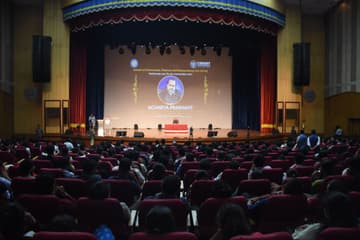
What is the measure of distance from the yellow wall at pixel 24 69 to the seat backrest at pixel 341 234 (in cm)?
1851

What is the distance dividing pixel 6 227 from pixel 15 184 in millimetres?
2325

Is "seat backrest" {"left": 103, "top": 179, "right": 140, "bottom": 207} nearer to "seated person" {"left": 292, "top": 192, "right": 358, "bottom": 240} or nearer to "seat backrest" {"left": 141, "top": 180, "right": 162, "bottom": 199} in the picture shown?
"seat backrest" {"left": 141, "top": 180, "right": 162, "bottom": 199}

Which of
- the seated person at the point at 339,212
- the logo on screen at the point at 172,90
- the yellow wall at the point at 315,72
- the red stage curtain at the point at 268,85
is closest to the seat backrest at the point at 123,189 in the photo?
the seated person at the point at 339,212

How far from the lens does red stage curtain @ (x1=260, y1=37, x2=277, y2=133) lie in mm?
20297

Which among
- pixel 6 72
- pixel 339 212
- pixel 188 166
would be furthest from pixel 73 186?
pixel 6 72

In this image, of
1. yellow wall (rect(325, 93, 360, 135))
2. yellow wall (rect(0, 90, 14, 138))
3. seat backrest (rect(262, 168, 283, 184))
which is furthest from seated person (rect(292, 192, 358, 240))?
yellow wall (rect(0, 90, 14, 138))

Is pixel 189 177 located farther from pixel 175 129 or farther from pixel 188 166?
pixel 175 129

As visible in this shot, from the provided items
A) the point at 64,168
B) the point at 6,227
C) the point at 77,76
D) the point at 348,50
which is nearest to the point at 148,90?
the point at 77,76

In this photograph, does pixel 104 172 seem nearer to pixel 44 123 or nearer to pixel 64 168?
pixel 64 168

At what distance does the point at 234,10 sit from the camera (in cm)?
1611

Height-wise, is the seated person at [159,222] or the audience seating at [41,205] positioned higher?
the seated person at [159,222]

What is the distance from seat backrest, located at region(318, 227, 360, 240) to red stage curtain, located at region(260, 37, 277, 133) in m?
17.9

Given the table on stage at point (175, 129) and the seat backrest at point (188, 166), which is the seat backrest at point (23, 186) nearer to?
the seat backrest at point (188, 166)

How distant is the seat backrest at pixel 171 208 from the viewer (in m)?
3.78
